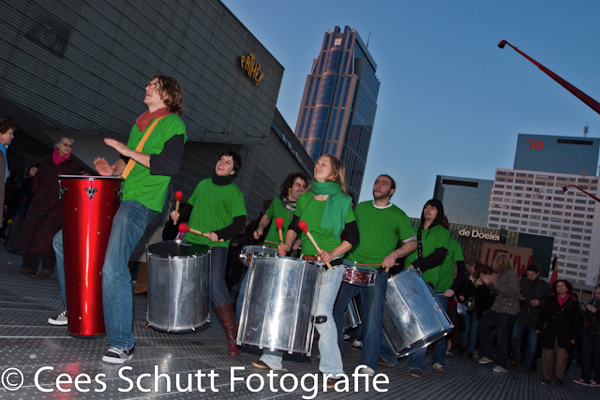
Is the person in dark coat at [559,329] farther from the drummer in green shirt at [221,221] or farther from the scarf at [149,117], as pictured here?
the scarf at [149,117]

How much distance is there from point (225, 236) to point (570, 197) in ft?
629

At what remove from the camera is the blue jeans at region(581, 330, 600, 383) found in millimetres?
8320

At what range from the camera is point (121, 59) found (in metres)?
22.8

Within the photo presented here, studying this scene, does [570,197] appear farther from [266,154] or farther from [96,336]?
[96,336]

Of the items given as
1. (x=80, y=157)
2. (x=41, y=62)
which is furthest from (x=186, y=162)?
(x=41, y=62)

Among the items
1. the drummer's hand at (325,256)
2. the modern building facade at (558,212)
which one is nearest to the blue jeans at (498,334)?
the drummer's hand at (325,256)

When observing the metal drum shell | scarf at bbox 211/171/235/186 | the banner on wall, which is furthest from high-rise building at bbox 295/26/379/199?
the metal drum shell

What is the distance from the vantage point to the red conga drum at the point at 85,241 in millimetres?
3076

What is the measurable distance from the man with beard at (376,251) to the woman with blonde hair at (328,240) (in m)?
0.72

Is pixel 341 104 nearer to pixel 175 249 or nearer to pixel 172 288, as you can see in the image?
pixel 175 249

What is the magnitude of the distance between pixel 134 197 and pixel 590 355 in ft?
27.9

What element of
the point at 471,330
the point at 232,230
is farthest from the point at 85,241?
the point at 471,330

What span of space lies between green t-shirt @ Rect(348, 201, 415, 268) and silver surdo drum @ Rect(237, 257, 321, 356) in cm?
149

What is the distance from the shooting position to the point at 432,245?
5.68 m
